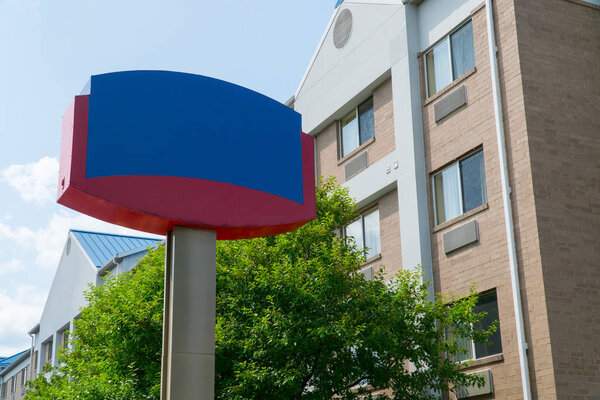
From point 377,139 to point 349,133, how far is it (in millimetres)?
1916

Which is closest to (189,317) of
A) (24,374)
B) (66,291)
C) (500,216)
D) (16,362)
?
(500,216)

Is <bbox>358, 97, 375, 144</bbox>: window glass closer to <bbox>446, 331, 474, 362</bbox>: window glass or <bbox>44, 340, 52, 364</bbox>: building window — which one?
<bbox>446, 331, 474, 362</bbox>: window glass

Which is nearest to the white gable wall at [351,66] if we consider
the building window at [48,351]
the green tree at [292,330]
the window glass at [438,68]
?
the window glass at [438,68]

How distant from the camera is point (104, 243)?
128 feet

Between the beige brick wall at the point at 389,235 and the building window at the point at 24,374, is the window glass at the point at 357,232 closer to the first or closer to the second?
the beige brick wall at the point at 389,235

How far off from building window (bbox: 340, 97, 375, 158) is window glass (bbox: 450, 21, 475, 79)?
3503 millimetres

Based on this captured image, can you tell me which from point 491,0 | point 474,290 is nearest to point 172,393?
point 474,290

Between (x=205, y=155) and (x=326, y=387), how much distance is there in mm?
5270

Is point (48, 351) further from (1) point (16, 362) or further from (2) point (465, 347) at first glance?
(2) point (465, 347)

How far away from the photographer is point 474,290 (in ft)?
54.1

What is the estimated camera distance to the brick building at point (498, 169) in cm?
1483

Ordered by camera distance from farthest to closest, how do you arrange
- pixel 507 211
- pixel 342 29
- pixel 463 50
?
pixel 342 29 < pixel 463 50 < pixel 507 211

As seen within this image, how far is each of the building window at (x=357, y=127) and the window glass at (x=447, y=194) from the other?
3350 millimetres

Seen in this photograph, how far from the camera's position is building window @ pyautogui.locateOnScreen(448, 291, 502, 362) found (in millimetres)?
15773
